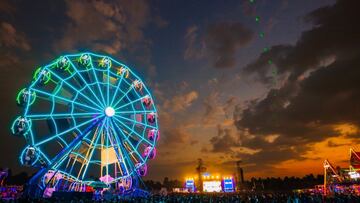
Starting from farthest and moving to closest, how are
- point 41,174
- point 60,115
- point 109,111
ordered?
point 109,111 < point 60,115 < point 41,174

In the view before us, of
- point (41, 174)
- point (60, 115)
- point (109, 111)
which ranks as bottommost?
point (41, 174)

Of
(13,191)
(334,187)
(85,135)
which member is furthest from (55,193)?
(334,187)

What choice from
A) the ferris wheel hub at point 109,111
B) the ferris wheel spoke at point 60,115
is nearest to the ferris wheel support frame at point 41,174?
the ferris wheel spoke at point 60,115

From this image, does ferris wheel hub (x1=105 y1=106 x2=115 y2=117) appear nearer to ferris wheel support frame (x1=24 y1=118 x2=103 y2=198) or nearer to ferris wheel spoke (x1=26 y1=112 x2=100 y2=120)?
ferris wheel spoke (x1=26 y1=112 x2=100 y2=120)

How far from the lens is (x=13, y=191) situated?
3994cm

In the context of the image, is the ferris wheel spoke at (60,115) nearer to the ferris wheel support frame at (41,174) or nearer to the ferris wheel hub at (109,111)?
the ferris wheel hub at (109,111)

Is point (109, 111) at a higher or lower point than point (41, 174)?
higher

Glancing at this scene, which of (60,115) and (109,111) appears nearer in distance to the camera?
(60,115)

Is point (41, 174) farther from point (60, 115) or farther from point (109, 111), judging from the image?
point (109, 111)

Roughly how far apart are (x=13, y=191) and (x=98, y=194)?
44.9ft

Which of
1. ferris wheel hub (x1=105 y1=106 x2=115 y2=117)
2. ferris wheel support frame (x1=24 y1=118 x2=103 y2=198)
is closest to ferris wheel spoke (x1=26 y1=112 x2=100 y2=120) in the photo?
ferris wheel hub (x1=105 y1=106 x2=115 y2=117)

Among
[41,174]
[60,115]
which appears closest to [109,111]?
[60,115]

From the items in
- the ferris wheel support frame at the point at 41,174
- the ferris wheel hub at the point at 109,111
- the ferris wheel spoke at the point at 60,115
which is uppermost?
the ferris wheel hub at the point at 109,111

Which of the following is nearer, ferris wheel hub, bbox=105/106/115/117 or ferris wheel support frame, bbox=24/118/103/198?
ferris wheel support frame, bbox=24/118/103/198
